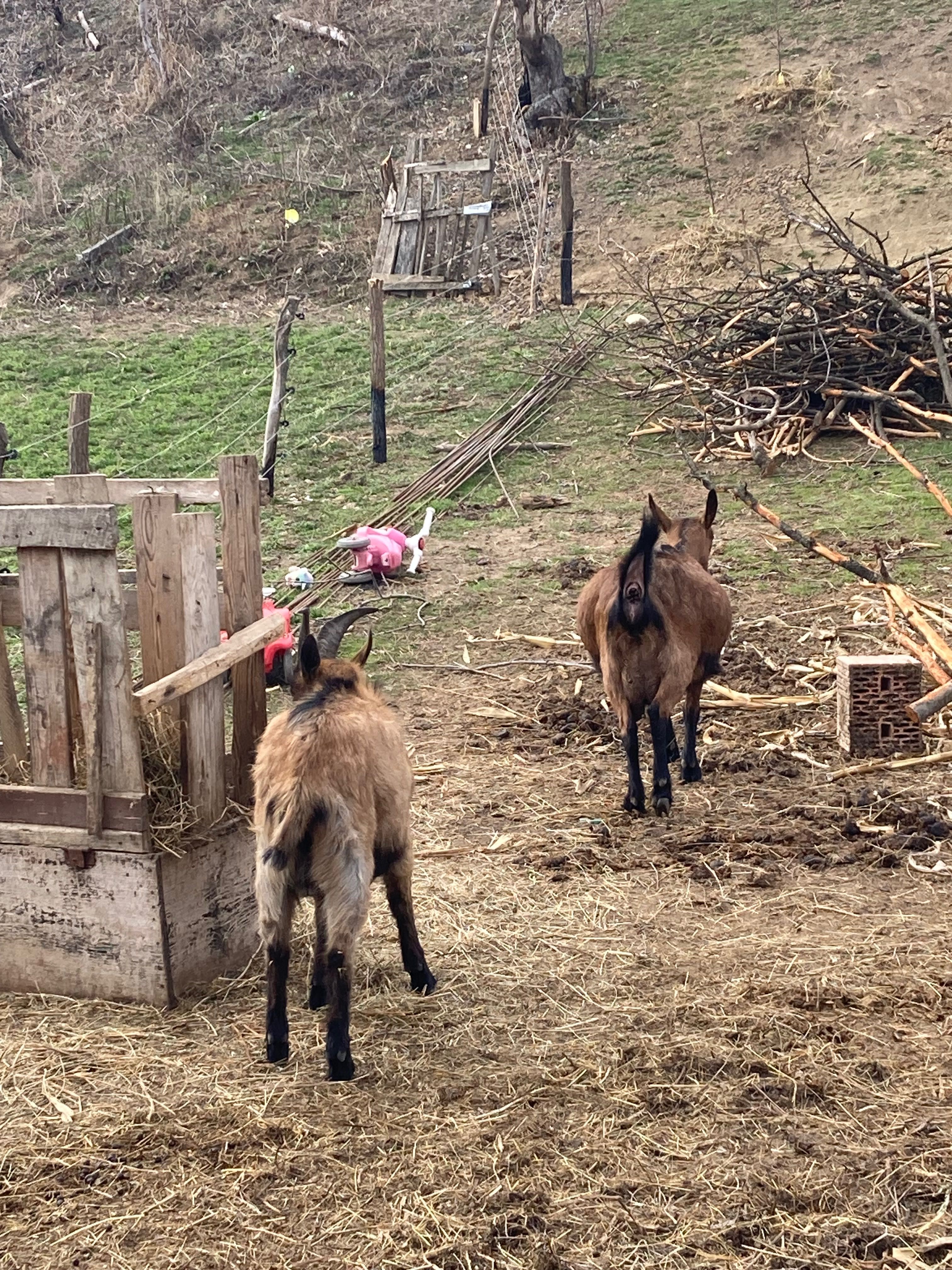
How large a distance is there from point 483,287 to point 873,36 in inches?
395

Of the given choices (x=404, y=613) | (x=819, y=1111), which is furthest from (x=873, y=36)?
(x=819, y=1111)

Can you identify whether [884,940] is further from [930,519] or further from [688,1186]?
[930,519]

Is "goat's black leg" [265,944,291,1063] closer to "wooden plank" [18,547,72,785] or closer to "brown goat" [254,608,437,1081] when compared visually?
"brown goat" [254,608,437,1081]

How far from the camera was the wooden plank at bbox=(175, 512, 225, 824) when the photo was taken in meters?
4.65

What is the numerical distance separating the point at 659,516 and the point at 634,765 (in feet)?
4.72

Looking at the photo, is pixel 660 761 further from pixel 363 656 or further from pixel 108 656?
pixel 108 656

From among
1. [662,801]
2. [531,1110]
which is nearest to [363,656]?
[531,1110]

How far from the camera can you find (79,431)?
8.77 metres

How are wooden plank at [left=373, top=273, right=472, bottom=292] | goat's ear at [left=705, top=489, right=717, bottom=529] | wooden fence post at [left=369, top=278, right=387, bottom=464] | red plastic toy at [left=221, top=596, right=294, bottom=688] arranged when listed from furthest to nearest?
wooden plank at [left=373, top=273, right=472, bottom=292] → wooden fence post at [left=369, top=278, right=387, bottom=464] → red plastic toy at [left=221, top=596, right=294, bottom=688] → goat's ear at [left=705, top=489, right=717, bottom=529]

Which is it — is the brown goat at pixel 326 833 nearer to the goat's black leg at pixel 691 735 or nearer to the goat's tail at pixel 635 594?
the goat's tail at pixel 635 594

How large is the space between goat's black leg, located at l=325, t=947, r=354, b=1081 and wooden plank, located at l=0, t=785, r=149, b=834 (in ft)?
3.10

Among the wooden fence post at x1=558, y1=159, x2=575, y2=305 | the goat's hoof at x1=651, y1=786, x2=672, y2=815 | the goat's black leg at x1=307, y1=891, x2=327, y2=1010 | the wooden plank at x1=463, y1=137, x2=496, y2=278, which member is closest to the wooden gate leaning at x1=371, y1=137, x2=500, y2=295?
the wooden plank at x1=463, y1=137, x2=496, y2=278

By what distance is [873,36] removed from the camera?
75.5ft

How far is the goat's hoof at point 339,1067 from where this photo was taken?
13.2 ft
